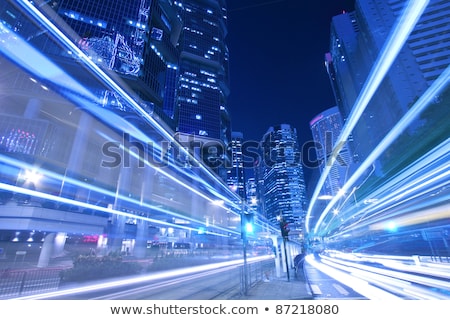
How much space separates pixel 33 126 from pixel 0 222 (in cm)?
1782

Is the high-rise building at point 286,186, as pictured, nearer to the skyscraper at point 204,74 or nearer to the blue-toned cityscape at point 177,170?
the skyscraper at point 204,74

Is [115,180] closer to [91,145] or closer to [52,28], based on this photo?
[91,145]

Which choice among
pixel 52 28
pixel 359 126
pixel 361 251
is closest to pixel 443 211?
pixel 52 28

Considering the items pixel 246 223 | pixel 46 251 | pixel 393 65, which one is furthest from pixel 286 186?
pixel 246 223

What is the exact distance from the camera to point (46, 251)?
932 inches

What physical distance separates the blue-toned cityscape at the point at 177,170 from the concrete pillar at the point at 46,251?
A: 110mm

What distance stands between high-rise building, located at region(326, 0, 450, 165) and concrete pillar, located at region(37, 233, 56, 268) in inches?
2253

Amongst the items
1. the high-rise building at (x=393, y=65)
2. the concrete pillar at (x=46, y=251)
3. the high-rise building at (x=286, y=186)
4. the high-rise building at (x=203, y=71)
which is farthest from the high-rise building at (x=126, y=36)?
Answer: the high-rise building at (x=286, y=186)

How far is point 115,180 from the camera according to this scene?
39.5 meters

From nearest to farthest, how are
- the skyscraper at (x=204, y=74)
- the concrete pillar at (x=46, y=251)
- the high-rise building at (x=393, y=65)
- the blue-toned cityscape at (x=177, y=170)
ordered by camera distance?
the blue-toned cityscape at (x=177, y=170), the concrete pillar at (x=46, y=251), the high-rise building at (x=393, y=65), the skyscraper at (x=204, y=74)

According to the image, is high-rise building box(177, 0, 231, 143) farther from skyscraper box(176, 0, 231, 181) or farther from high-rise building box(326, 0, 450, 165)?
high-rise building box(326, 0, 450, 165)

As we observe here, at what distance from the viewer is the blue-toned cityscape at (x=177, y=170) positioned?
7.94 meters

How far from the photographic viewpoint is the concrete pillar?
23.0 metres

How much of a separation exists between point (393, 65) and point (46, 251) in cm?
8479
